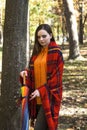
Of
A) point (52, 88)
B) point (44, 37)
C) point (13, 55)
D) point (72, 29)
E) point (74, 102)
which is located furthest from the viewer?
point (72, 29)

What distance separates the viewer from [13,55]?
6348mm

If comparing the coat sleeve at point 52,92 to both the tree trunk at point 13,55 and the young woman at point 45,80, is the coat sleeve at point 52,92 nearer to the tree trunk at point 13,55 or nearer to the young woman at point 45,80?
the young woman at point 45,80

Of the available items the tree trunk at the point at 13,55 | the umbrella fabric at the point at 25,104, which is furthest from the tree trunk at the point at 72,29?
the umbrella fabric at the point at 25,104

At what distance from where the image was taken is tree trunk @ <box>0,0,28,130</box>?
249 inches

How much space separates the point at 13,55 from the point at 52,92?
1.64 m

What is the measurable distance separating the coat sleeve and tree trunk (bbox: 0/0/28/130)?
1.54 m

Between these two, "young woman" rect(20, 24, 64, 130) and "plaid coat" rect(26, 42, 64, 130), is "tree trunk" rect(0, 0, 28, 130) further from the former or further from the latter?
"plaid coat" rect(26, 42, 64, 130)

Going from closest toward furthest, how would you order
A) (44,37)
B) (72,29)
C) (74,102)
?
1. (44,37)
2. (74,102)
3. (72,29)

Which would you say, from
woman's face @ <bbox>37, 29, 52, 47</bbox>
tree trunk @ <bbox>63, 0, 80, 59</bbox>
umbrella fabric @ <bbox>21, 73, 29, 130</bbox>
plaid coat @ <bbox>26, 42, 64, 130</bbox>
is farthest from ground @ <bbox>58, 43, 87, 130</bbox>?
tree trunk @ <bbox>63, 0, 80, 59</bbox>

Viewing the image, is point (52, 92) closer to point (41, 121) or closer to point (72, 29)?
point (41, 121)

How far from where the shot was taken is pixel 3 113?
21.4 ft

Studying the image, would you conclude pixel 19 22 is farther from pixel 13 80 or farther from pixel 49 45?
pixel 49 45

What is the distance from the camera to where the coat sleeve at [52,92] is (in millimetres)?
4893

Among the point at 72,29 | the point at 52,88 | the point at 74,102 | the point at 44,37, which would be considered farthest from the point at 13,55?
the point at 72,29
